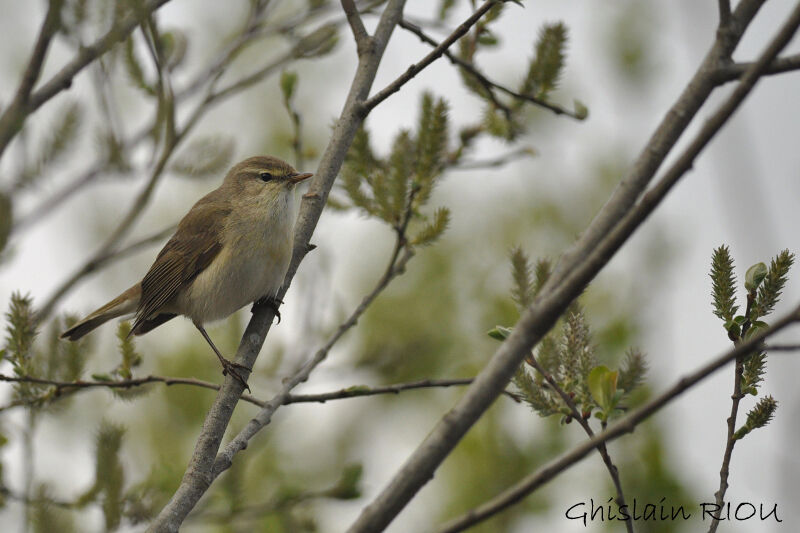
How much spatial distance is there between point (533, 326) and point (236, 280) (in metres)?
3.12

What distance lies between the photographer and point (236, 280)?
4531 millimetres

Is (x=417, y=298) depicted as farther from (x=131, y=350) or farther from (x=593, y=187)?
(x=131, y=350)

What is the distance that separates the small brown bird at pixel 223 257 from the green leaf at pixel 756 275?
2.57 metres

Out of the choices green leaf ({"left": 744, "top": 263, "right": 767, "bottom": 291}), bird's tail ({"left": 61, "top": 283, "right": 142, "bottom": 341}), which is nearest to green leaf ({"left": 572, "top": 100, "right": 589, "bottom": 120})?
green leaf ({"left": 744, "top": 263, "right": 767, "bottom": 291})

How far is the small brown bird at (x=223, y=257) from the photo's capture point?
4535 mm

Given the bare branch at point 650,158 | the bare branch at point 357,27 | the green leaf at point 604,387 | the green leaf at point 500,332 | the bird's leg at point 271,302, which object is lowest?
the green leaf at point 604,387

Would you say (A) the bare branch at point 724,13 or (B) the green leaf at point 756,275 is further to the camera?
(B) the green leaf at point 756,275

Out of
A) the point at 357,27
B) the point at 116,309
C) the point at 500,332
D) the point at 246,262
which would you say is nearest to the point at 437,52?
the point at 357,27

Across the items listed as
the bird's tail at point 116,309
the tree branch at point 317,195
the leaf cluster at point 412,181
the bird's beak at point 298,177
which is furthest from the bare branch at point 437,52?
the bird's tail at point 116,309

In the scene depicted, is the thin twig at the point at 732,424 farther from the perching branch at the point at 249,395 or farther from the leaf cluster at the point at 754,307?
the perching branch at the point at 249,395

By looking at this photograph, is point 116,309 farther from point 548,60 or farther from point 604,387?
point 604,387

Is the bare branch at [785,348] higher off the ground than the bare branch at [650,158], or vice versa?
the bare branch at [650,158]

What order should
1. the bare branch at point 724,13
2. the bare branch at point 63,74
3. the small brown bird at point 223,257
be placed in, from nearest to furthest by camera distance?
the bare branch at point 724,13 < the bare branch at point 63,74 < the small brown bird at point 223,257

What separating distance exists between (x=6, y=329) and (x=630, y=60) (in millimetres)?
7679
